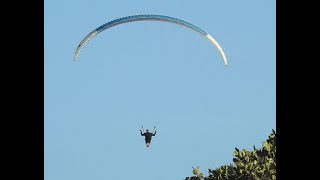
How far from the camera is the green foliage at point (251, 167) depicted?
89438mm

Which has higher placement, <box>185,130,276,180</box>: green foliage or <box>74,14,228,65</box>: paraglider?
<box>185,130,276,180</box>: green foliage

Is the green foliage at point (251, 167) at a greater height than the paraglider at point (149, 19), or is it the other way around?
the green foliage at point (251, 167)

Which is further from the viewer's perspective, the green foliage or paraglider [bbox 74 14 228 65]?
the green foliage

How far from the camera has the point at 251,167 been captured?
295 feet

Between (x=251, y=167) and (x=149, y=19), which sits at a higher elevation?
(x=251, y=167)

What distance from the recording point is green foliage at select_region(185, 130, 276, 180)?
89438mm

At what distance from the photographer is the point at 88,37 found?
3922 cm

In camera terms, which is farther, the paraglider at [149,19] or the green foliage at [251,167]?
the green foliage at [251,167]

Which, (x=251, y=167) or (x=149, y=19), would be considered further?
(x=251, y=167)
